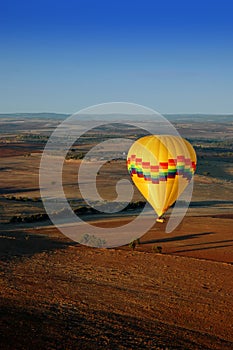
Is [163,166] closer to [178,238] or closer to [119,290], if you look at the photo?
[178,238]

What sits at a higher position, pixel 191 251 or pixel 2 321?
pixel 2 321

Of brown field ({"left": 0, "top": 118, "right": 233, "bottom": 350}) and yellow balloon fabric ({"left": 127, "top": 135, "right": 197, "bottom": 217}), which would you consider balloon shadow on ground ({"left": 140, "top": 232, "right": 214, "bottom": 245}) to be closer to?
brown field ({"left": 0, "top": 118, "right": 233, "bottom": 350})

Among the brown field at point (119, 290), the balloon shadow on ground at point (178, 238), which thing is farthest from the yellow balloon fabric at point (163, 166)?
the brown field at point (119, 290)

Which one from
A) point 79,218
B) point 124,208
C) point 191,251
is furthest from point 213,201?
point 191,251

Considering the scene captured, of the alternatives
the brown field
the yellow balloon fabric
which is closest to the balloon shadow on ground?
the brown field

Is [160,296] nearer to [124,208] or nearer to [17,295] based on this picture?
[17,295]

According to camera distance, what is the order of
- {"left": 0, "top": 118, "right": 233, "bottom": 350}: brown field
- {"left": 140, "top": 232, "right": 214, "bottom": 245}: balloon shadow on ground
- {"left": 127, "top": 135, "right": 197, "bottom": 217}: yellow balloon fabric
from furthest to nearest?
1. {"left": 140, "top": 232, "right": 214, "bottom": 245}: balloon shadow on ground
2. {"left": 127, "top": 135, "right": 197, "bottom": 217}: yellow balloon fabric
3. {"left": 0, "top": 118, "right": 233, "bottom": 350}: brown field

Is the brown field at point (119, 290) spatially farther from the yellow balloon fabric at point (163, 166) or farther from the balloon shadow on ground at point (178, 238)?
the yellow balloon fabric at point (163, 166)

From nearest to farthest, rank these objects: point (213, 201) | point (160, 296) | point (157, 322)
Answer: point (157, 322), point (160, 296), point (213, 201)
